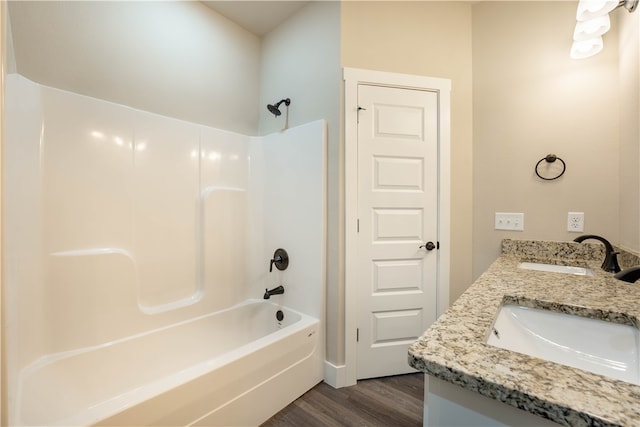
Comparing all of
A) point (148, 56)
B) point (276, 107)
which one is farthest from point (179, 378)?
point (148, 56)

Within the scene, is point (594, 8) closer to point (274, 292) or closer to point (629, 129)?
point (629, 129)

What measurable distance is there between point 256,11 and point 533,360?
265cm

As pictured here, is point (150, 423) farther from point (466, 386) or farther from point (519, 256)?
point (519, 256)

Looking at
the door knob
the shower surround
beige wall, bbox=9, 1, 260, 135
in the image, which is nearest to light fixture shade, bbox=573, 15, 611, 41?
the door knob

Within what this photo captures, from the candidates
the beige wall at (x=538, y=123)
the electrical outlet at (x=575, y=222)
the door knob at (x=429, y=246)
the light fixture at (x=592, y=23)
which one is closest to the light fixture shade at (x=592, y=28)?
the light fixture at (x=592, y=23)

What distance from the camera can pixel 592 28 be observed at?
4.91ft

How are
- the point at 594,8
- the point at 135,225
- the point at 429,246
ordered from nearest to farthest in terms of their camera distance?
the point at 594,8 → the point at 135,225 → the point at 429,246

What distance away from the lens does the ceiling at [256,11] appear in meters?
2.07

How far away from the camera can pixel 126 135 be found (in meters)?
1.70

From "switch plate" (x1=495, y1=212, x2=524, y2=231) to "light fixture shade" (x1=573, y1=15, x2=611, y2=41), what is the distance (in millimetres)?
1085

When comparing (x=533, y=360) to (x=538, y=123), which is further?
(x=538, y=123)

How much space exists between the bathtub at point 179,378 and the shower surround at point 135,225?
0.08 feet

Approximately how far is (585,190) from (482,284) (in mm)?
1282

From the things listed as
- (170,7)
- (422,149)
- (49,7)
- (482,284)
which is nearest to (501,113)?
(422,149)
